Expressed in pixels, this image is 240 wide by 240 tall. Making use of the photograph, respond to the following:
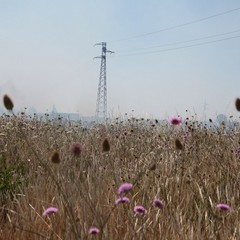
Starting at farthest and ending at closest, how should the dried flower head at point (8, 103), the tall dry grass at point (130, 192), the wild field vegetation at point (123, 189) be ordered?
the tall dry grass at point (130, 192) < the wild field vegetation at point (123, 189) < the dried flower head at point (8, 103)

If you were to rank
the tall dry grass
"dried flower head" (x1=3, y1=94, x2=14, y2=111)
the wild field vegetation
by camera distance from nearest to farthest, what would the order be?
"dried flower head" (x1=3, y1=94, x2=14, y2=111)
the wild field vegetation
the tall dry grass

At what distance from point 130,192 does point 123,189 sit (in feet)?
5.52

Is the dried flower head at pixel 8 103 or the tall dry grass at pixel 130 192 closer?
the dried flower head at pixel 8 103

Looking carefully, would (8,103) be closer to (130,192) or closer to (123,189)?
(123,189)

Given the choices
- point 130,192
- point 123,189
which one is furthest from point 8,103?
point 130,192

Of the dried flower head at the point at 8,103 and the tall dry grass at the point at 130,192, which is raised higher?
the dried flower head at the point at 8,103

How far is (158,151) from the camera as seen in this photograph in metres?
5.49

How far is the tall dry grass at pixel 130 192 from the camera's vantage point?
2.53 m

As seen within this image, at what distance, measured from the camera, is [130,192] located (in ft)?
12.3

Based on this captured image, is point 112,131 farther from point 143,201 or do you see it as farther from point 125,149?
point 143,201

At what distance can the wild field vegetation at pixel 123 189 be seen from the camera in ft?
7.95

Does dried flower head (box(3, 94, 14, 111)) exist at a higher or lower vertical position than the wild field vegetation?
higher

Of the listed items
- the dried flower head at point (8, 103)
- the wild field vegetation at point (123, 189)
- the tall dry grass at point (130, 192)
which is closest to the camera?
the dried flower head at point (8, 103)

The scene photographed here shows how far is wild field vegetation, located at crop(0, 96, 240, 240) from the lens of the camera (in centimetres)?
242
